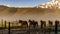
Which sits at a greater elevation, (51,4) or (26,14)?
(51,4)

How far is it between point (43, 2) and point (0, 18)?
150cm

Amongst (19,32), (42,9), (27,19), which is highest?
(42,9)

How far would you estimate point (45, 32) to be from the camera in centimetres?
544

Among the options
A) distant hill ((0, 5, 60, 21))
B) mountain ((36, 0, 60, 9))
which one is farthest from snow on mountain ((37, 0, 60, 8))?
distant hill ((0, 5, 60, 21))

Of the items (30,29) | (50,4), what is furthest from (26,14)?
(30,29)

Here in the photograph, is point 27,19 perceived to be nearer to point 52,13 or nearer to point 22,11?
point 22,11

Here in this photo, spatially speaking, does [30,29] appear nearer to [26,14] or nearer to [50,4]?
[50,4]

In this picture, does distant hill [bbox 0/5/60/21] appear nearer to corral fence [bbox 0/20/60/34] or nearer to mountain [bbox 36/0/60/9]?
mountain [bbox 36/0/60/9]

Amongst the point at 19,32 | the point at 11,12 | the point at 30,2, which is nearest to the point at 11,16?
the point at 11,12

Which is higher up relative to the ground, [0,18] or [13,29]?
[0,18]

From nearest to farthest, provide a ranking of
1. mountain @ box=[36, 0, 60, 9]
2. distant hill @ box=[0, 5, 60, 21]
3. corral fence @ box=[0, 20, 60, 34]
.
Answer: distant hill @ box=[0, 5, 60, 21]
mountain @ box=[36, 0, 60, 9]
corral fence @ box=[0, 20, 60, 34]

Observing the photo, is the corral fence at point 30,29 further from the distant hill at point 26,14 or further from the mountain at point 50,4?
the distant hill at point 26,14

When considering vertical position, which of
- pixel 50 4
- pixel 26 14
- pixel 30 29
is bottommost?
pixel 30 29

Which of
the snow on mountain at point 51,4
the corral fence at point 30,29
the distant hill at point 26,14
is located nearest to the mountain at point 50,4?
the snow on mountain at point 51,4
